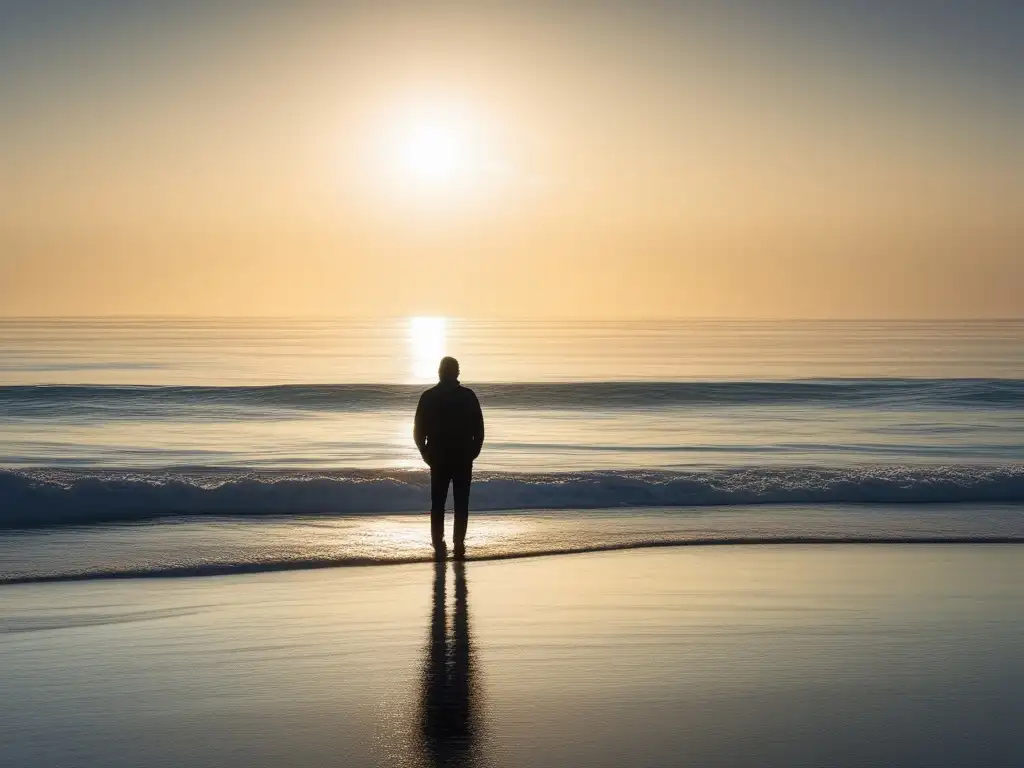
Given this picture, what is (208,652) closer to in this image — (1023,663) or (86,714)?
(86,714)

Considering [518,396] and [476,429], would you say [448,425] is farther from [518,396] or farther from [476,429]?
[518,396]

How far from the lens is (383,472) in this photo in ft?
59.0

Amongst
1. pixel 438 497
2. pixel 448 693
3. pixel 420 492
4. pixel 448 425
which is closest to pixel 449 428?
pixel 448 425

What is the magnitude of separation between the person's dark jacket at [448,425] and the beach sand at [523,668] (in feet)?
3.65

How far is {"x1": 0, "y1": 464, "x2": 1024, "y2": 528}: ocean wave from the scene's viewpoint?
48.4ft

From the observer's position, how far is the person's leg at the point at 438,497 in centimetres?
1090

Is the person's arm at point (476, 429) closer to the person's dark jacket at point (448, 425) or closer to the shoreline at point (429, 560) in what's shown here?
the person's dark jacket at point (448, 425)

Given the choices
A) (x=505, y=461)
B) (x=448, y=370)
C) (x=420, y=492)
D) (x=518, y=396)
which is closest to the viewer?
(x=448, y=370)

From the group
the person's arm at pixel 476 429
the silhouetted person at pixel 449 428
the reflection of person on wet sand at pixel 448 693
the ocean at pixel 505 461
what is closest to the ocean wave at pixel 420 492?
the ocean at pixel 505 461

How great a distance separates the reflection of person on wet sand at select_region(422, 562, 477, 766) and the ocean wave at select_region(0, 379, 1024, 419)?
26878 mm

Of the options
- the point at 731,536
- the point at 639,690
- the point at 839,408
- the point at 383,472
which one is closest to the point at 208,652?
the point at 639,690

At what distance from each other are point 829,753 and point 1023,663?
2.31m

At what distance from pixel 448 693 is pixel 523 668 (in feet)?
2.18

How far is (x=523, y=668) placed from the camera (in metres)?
6.83
